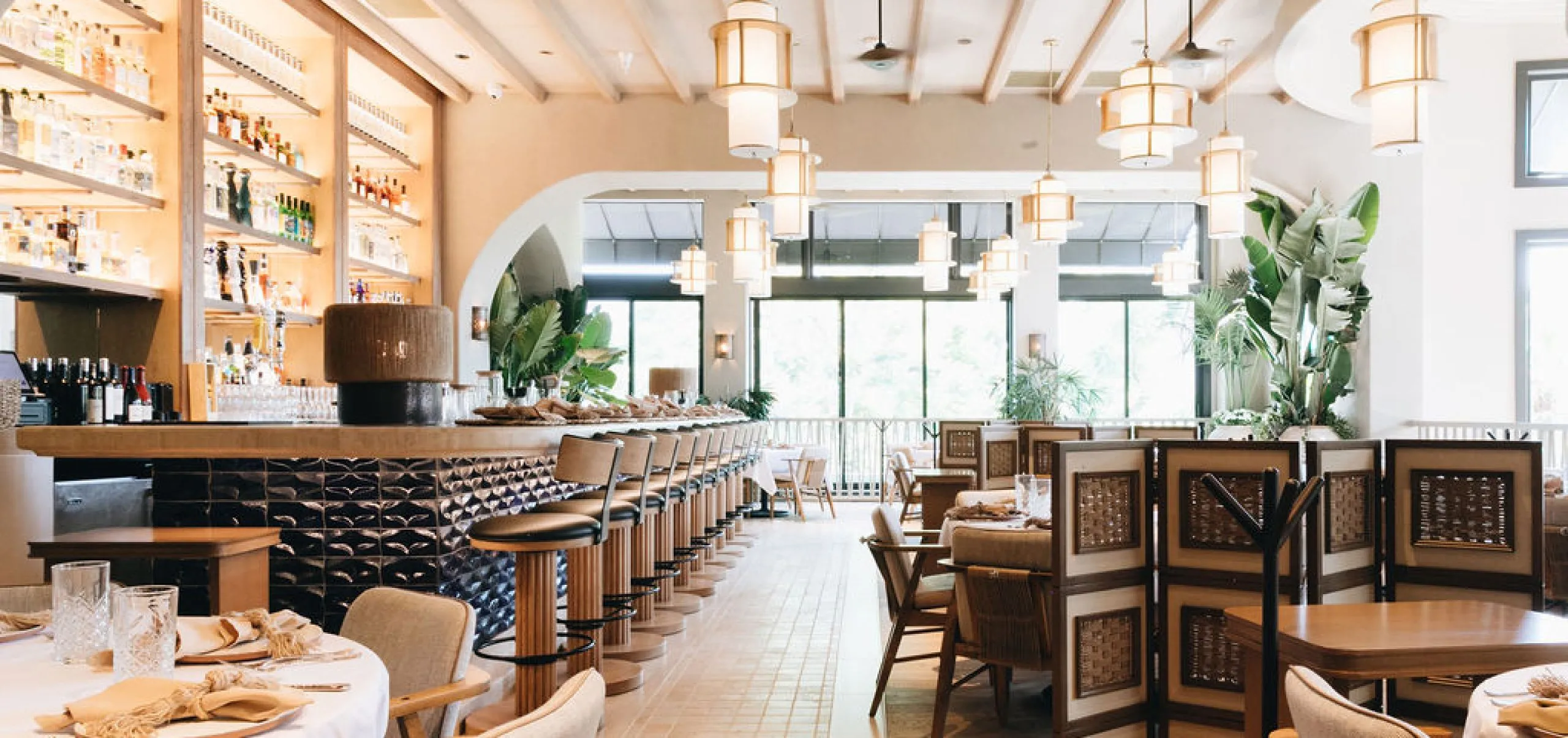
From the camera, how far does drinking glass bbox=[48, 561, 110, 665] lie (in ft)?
6.01

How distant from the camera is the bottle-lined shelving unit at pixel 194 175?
5418mm

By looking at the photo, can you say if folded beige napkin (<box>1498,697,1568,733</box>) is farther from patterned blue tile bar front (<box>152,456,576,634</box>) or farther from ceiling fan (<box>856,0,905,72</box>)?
ceiling fan (<box>856,0,905,72</box>)

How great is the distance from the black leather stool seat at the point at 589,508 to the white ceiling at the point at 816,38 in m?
3.68

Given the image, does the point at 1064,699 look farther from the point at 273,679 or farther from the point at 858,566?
the point at 858,566

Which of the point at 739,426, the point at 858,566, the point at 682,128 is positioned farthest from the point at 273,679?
the point at 682,128

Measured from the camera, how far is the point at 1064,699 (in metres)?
3.44

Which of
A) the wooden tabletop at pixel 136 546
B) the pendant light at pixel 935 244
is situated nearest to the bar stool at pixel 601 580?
the wooden tabletop at pixel 136 546

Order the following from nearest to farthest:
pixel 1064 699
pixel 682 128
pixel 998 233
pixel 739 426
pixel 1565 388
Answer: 1. pixel 1064 699
2. pixel 739 426
3. pixel 682 128
4. pixel 1565 388
5. pixel 998 233

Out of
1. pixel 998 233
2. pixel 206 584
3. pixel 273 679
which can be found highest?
pixel 998 233

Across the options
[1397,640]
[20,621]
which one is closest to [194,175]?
[20,621]

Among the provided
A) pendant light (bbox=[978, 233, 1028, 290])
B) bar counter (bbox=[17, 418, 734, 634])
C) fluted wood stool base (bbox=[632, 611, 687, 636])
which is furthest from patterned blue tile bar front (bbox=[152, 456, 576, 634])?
pendant light (bbox=[978, 233, 1028, 290])

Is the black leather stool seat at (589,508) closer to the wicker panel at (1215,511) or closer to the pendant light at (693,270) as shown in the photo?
the wicker panel at (1215,511)

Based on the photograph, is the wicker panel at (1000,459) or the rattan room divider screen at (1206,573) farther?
the wicker panel at (1000,459)

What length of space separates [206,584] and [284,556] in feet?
0.88
